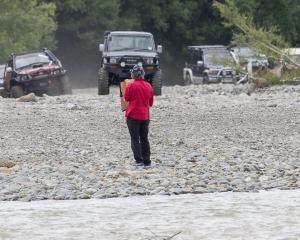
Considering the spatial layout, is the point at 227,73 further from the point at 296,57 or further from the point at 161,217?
the point at 161,217

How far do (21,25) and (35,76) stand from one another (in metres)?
18.3

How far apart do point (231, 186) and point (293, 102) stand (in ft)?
41.7

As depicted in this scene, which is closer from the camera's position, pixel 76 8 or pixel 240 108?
pixel 240 108

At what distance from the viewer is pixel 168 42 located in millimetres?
60094

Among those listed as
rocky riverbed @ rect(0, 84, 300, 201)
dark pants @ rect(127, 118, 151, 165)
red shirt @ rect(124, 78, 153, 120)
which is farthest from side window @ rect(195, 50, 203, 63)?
red shirt @ rect(124, 78, 153, 120)

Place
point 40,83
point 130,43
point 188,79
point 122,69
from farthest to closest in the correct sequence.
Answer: point 188,79
point 40,83
point 130,43
point 122,69

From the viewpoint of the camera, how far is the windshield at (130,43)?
29281 millimetres

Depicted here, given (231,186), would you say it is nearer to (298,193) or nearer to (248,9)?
(298,193)

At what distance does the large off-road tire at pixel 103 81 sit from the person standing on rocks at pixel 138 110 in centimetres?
1423

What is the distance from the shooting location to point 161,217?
37.2 ft

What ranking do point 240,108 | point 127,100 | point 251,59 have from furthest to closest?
point 251,59 → point 240,108 → point 127,100

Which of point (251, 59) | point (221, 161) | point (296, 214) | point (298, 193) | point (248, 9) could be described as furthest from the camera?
point (248, 9)

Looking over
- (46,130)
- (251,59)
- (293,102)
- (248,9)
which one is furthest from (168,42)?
(46,130)

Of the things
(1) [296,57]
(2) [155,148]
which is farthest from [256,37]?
(2) [155,148]
